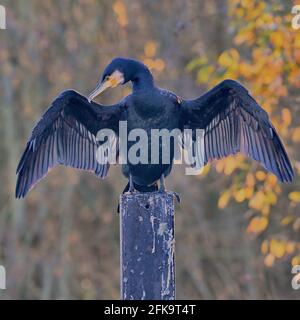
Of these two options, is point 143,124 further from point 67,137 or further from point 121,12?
point 121,12

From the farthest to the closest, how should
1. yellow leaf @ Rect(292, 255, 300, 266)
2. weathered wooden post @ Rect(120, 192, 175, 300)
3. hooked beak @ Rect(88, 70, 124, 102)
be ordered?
yellow leaf @ Rect(292, 255, 300, 266)
hooked beak @ Rect(88, 70, 124, 102)
weathered wooden post @ Rect(120, 192, 175, 300)

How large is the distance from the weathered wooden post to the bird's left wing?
1149mm

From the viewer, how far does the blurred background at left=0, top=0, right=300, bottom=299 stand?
964cm

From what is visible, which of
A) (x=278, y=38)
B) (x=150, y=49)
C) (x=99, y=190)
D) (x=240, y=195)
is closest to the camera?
(x=278, y=38)

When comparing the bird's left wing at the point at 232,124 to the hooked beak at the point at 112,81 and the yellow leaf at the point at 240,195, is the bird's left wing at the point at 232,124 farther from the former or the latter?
the yellow leaf at the point at 240,195

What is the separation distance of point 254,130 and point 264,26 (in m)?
1.83

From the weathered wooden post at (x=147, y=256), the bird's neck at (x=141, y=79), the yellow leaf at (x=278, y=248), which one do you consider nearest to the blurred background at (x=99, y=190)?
the yellow leaf at (x=278, y=248)

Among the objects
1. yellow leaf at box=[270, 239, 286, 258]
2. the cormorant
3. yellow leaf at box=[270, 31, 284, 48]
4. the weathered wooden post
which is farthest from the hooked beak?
yellow leaf at box=[270, 239, 286, 258]

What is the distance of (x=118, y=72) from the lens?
5.12m

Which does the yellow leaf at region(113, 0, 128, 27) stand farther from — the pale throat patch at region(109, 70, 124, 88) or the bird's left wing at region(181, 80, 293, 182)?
the pale throat patch at region(109, 70, 124, 88)

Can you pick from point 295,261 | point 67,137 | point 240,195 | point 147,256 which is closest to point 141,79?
point 67,137

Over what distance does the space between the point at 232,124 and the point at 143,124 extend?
64 cm
